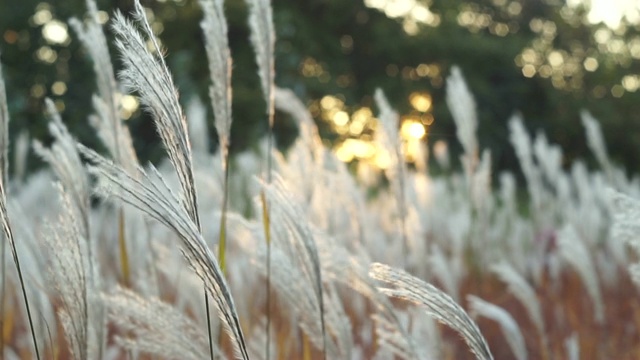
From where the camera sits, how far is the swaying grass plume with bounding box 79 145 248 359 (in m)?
0.75

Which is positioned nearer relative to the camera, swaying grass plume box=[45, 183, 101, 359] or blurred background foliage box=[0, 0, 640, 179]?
swaying grass plume box=[45, 183, 101, 359]

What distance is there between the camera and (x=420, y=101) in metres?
15.8

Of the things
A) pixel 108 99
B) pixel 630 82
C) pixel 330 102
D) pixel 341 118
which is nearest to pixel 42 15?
pixel 108 99

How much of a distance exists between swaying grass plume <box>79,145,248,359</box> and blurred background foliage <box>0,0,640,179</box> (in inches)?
356

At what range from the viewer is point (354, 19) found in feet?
55.7

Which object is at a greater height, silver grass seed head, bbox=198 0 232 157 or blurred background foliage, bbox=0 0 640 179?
blurred background foliage, bbox=0 0 640 179

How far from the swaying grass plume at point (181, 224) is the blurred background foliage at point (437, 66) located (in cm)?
905

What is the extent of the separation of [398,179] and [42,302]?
2.46 feet

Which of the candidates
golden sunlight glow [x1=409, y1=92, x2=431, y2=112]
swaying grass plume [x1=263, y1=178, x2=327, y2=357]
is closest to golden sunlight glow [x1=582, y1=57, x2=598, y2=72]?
golden sunlight glow [x1=409, y1=92, x2=431, y2=112]

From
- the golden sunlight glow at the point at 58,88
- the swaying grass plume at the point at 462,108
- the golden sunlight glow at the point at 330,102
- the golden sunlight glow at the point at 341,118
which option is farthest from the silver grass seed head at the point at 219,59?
the golden sunlight glow at the point at 330,102

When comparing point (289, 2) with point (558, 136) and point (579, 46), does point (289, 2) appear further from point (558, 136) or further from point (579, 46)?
point (579, 46)

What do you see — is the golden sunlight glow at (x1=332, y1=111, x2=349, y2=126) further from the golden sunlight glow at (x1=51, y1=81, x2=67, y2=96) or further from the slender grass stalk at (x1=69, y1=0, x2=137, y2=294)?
the slender grass stalk at (x1=69, y1=0, x2=137, y2=294)

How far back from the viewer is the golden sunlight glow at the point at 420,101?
51.0ft

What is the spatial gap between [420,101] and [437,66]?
1.51 metres
